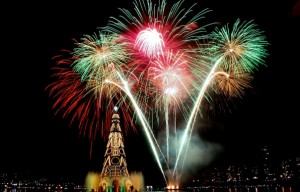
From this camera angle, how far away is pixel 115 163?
7631cm

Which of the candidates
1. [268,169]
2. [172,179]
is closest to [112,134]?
[172,179]

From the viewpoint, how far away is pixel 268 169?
175500 millimetres

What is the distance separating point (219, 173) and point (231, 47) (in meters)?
166

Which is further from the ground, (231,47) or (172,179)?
(231,47)

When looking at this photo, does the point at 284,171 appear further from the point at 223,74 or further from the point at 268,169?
the point at 223,74

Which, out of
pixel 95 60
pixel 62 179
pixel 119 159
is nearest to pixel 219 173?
pixel 62 179

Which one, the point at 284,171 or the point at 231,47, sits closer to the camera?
the point at 231,47

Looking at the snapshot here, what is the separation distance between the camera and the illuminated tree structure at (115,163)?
74812 mm

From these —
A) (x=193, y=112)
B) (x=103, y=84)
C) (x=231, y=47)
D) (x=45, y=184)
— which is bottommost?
(x=45, y=184)

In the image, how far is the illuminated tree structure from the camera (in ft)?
245

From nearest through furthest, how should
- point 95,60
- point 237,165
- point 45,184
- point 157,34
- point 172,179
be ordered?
point 157,34
point 95,60
point 172,179
point 237,165
point 45,184

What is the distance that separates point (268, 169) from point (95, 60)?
A: 167 m

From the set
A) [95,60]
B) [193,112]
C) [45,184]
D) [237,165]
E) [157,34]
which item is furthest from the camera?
[45,184]

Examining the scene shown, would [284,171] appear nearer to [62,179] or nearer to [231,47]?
[62,179]
